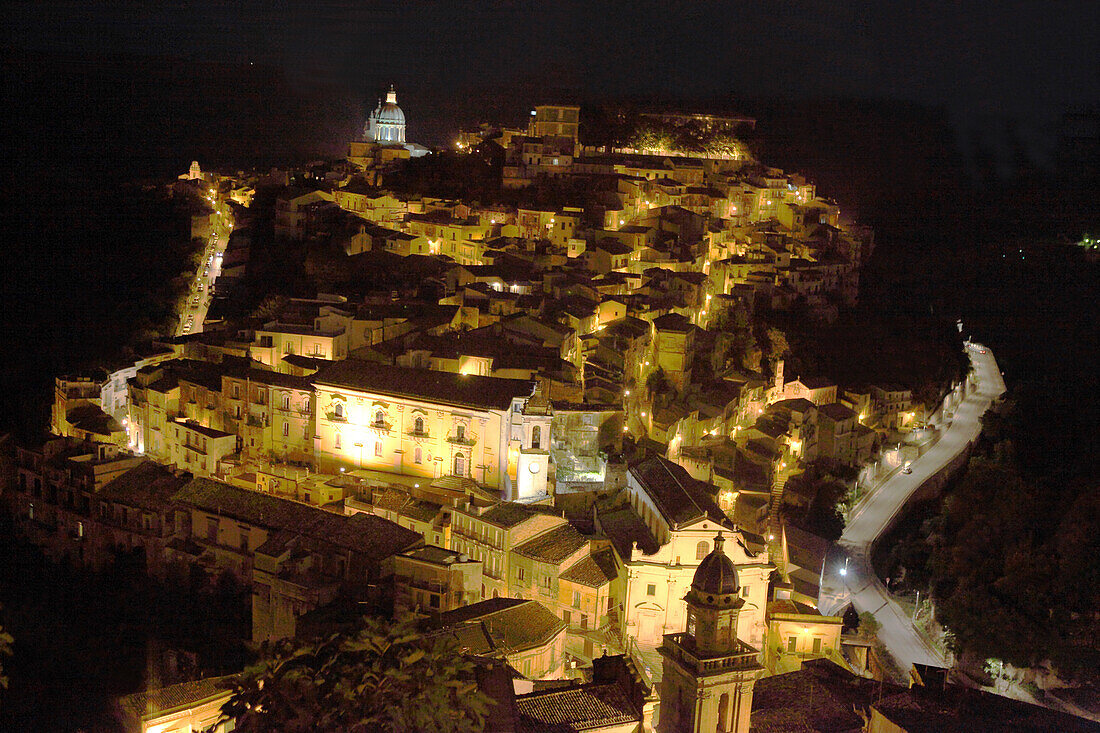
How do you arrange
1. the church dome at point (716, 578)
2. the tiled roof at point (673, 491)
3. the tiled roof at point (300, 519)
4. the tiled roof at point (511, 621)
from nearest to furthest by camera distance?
1. the church dome at point (716, 578)
2. the tiled roof at point (511, 621)
3. the tiled roof at point (300, 519)
4. the tiled roof at point (673, 491)

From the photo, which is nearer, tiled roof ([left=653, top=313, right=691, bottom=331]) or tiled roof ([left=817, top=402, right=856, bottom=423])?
tiled roof ([left=653, top=313, right=691, bottom=331])

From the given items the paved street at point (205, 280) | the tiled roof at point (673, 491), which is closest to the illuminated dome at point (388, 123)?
the paved street at point (205, 280)

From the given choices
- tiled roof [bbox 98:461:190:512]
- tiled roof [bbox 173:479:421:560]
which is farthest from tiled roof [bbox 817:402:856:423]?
tiled roof [bbox 98:461:190:512]

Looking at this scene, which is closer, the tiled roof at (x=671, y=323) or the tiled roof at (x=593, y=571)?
the tiled roof at (x=593, y=571)

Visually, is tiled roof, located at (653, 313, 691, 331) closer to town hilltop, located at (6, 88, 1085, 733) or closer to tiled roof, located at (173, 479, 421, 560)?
town hilltop, located at (6, 88, 1085, 733)

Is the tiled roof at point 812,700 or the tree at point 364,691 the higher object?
the tree at point 364,691

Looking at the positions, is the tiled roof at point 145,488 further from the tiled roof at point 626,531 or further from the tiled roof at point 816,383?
the tiled roof at point 816,383

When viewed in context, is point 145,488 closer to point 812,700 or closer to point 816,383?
point 812,700

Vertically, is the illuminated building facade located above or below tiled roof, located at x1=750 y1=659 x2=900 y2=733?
above
